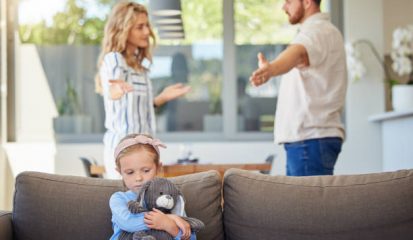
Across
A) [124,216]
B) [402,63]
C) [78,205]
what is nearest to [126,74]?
[78,205]

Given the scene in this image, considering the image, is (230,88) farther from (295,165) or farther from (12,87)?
(295,165)

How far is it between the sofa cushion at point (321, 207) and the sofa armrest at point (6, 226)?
0.76 metres

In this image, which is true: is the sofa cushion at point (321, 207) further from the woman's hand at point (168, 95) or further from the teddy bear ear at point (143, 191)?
the woman's hand at point (168, 95)

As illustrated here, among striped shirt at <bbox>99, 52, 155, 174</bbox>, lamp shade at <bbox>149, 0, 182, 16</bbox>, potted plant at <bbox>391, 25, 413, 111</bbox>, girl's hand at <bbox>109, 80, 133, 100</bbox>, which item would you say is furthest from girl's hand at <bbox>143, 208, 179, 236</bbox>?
lamp shade at <bbox>149, 0, 182, 16</bbox>

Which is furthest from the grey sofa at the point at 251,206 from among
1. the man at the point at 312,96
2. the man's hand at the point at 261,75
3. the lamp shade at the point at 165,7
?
the lamp shade at the point at 165,7

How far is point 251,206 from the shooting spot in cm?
255

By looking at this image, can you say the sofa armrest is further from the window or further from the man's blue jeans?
the window

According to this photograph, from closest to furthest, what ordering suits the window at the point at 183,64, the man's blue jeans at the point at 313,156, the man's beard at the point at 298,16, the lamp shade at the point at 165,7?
the man's blue jeans at the point at 313,156, the man's beard at the point at 298,16, the lamp shade at the point at 165,7, the window at the point at 183,64

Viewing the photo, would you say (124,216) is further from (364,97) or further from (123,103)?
(364,97)

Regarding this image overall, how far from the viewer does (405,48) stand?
576 centimetres

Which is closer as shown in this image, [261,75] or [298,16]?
[261,75]

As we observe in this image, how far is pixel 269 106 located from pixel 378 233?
404cm

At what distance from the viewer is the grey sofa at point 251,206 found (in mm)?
2488

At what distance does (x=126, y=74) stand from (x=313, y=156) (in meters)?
0.96
